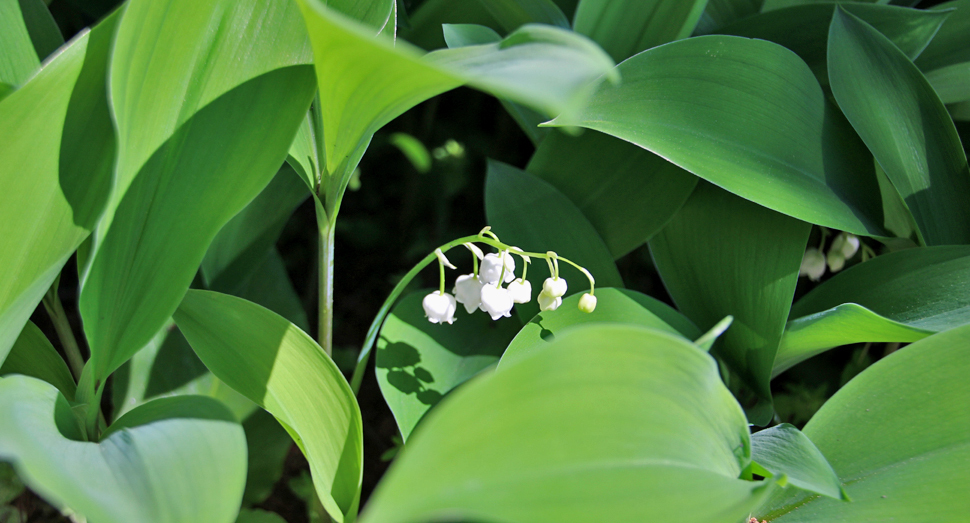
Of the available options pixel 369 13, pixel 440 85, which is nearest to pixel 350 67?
pixel 440 85

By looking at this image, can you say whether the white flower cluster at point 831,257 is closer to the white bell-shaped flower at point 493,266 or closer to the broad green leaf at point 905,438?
the broad green leaf at point 905,438

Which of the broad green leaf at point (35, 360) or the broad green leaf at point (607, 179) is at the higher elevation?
the broad green leaf at point (607, 179)

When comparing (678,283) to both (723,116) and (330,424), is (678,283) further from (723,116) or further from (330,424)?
(330,424)

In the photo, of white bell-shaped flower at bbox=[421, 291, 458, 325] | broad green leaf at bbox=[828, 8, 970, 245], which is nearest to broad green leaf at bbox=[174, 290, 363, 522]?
white bell-shaped flower at bbox=[421, 291, 458, 325]

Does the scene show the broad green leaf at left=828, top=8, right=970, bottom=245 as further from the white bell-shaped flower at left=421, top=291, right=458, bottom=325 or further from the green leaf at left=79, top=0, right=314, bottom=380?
Answer: the green leaf at left=79, top=0, right=314, bottom=380

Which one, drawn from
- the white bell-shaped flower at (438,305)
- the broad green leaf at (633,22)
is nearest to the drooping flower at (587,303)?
the white bell-shaped flower at (438,305)

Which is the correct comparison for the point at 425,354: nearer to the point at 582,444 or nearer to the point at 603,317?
the point at 603,317
